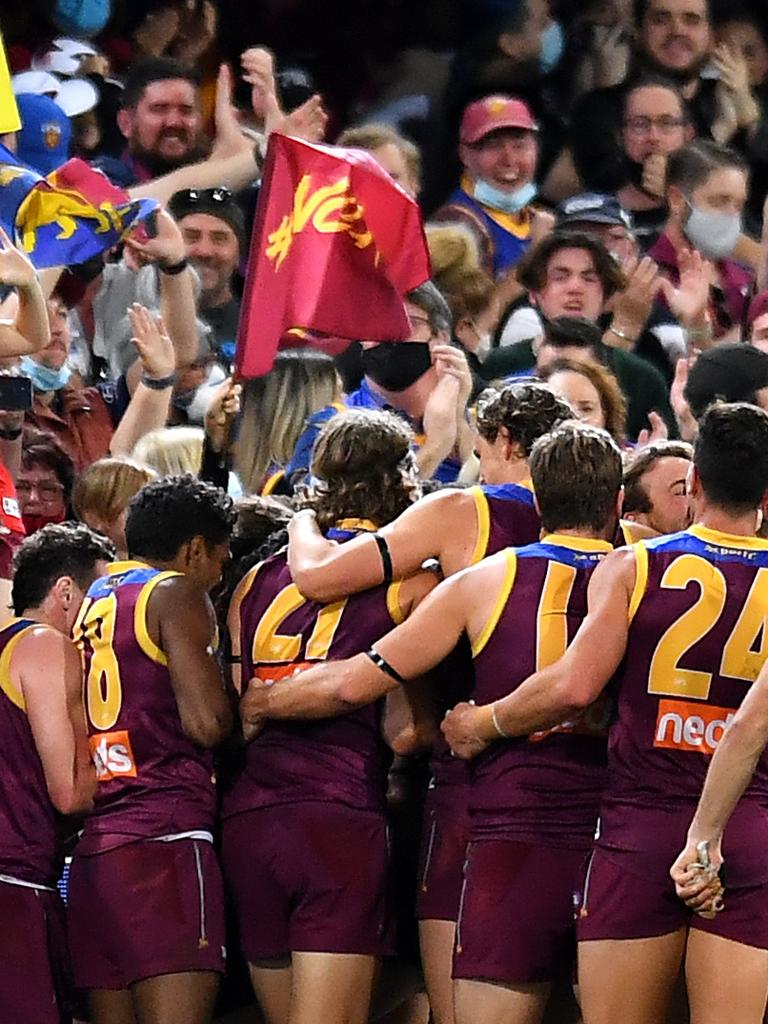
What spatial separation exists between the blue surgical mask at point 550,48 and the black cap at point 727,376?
4125 millimetres

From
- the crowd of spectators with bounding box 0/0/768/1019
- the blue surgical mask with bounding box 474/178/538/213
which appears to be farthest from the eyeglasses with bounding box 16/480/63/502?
the blue surgical mask with bounding box 474/178/538/213

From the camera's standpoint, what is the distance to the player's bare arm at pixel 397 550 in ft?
16.3

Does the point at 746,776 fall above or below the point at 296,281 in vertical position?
below

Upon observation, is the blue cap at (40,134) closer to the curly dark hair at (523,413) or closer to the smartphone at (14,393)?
the smartphone at (14,393)

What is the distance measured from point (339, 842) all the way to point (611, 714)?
0.75 meters

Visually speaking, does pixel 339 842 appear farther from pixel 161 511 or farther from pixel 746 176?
pixel 746 176

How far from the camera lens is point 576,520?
4.84 metres

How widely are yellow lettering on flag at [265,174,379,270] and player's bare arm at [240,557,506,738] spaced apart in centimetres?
198

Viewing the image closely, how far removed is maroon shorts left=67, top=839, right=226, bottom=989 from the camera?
4.98 meters

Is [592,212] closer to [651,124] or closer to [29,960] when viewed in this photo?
[651,124]

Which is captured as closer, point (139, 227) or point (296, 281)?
point (296, 281)

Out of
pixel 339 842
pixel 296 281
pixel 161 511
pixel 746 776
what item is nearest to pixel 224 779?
pixel 339 842

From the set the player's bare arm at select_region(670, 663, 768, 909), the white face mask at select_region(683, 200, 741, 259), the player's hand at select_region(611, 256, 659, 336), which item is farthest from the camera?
the white face mask at select_region(683, 200, 741, 259)

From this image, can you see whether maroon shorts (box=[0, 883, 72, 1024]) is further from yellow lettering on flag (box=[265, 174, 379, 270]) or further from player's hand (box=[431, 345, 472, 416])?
player's hand (box=[431, 345, 472, 416])
